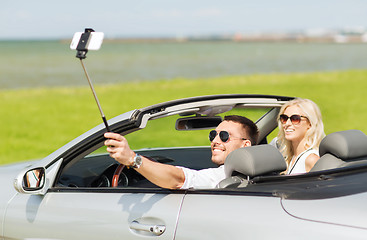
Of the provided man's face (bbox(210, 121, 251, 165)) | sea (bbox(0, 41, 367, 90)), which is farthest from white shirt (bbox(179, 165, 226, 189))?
sea (bbox(0, 41, 367, 90))

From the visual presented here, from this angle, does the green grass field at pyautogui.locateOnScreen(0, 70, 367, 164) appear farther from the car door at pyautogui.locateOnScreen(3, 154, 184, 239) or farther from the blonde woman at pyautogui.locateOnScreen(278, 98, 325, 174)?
the car door at pyautogui.locateOnScreen(3, 154, 184, 239)

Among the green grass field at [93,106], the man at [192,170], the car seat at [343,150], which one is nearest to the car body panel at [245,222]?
the man at [192,170]

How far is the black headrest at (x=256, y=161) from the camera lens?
2.96 meters

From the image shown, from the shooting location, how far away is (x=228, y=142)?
12.0 ft

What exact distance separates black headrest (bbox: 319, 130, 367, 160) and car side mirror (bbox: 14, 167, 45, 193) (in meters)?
1.72

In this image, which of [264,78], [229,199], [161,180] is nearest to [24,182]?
[161,180]

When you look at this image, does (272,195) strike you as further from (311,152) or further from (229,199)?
(311,152)

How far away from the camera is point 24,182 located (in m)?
3.32

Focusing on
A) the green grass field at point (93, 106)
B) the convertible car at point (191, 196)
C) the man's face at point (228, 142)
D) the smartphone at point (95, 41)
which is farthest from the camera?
the green grass field at point (93, 106)

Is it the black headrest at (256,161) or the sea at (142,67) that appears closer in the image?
the black headrest at (256,161)

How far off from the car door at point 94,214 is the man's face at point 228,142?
78cm

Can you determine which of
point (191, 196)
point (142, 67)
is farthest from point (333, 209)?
point (142, 67)

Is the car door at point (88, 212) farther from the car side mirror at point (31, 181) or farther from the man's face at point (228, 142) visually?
the man's face at point (228, 142)

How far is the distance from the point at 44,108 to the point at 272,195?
15.7 metres
